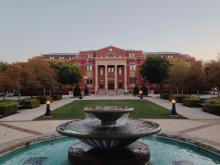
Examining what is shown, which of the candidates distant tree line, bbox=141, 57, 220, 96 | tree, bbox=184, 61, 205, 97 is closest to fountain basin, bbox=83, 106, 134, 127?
distant tree line, bbox=141, 57, 220, 96

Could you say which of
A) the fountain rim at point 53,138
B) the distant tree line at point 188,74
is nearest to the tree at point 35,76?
the distant tree line at point 188,74

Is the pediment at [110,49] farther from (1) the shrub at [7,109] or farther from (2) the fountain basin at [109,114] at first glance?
(2) the fountain basin at [109,114]

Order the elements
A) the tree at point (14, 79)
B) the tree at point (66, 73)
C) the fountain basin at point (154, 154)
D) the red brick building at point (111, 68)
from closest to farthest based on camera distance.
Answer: the fountain basin at point (154, 154) → the tree at point (14, 79) → the tree at point (66, 73) → the red brick building at point (111, 68)

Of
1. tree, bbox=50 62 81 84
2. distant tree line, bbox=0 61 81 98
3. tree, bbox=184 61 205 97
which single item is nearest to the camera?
distant tree line, bbox=0 61 81 98

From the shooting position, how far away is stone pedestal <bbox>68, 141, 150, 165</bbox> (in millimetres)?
7688

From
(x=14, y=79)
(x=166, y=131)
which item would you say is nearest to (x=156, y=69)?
(x=14, y=79)

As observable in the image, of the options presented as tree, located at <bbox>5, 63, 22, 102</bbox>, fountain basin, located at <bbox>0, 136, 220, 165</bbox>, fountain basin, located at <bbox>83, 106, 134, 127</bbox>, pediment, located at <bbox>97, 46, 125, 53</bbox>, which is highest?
pediment, located at <bbox>97, 46, 125, 53</bbox>

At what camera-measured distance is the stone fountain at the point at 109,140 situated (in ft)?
23.7

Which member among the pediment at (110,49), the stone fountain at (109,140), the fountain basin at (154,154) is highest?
the pediment at (110,49)

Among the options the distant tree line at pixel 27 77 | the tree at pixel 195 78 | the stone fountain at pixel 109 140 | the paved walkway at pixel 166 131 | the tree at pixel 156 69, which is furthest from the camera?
the tree at pixel 156 69

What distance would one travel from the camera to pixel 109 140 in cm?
731

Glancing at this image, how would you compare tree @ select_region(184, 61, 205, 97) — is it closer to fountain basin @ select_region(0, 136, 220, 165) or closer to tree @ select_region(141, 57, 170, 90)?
fountain basin @ select_region(0, 136, 220, 165)

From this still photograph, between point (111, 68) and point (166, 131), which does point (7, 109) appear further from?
point (111, 68)

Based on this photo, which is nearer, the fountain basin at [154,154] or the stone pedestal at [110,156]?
the stone pedestal at [110,156]
